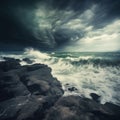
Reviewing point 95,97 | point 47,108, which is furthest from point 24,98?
point 95,97

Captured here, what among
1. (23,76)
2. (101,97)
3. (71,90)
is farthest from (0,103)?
(101,97)

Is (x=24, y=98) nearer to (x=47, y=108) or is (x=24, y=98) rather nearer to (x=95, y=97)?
(x=47, y=108)

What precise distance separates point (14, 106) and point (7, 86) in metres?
2.58

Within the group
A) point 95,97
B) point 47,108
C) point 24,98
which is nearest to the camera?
point 47,108

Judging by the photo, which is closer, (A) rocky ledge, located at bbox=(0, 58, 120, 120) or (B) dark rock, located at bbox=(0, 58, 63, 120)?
(A) rocky ledge, located at bbox=(0, 58, 120, 120)

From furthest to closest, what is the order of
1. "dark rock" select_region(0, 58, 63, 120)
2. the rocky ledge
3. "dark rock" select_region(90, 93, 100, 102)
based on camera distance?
"dark rock" select_region(90, 93, 100, 102)
"dark rock" select_region(0, 58, 63, 120)
the rocky ledge

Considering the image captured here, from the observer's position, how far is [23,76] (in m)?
11.7

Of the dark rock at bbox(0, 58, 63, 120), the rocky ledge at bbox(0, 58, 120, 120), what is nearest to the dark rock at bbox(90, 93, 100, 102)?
the rocky ledge at bbox(0, 58, 120, 120)

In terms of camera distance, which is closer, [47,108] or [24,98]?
[47,108]

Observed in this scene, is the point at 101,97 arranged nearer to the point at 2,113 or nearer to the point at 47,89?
the point at 47,89

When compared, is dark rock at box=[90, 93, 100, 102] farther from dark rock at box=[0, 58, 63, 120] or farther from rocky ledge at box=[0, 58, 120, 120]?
dark rock at box=[0, 58, 63, 120]

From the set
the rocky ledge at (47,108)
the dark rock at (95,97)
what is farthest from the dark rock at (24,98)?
the dark rock at (95,97)

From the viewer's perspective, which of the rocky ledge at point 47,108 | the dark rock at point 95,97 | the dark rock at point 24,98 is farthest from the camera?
the dark rock at point 95,97

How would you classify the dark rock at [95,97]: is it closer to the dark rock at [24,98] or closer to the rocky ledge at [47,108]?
the rocky ledge at [47,108]
